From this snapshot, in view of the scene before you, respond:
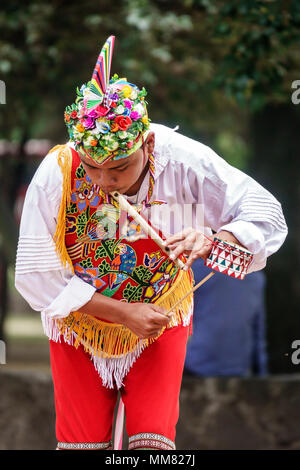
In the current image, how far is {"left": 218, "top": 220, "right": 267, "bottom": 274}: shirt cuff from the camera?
2.94 meters

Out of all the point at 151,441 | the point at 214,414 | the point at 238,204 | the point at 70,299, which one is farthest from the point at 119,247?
the point at 214,414

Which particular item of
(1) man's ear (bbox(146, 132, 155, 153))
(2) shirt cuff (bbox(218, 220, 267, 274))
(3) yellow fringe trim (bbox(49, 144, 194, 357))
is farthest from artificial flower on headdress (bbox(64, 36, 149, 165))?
(3) yellow fringe trim (bbox(49, 144, 194, 357))

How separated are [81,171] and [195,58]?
4491mm

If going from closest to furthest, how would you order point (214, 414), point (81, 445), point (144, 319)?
point (144, 319)
point (81, 445)
point (214, 414)

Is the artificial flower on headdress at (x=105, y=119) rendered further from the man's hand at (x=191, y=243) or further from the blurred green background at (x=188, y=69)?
the blurred green background at (x=188, y=69)

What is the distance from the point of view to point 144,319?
3.01 metres

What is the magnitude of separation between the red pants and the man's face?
0.70 m

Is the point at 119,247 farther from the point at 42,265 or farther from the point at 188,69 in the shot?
the point at 188,69

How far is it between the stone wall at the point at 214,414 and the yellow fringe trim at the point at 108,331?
2.21 m

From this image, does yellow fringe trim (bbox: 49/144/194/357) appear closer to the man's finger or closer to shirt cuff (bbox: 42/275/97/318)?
shirt cuff (bbox: 42/275/97/318)

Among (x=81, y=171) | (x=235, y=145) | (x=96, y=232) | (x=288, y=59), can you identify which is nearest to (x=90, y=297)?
(x=96, y=232)

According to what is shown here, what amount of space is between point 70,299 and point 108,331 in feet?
0.99

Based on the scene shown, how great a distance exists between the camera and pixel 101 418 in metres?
3.33
